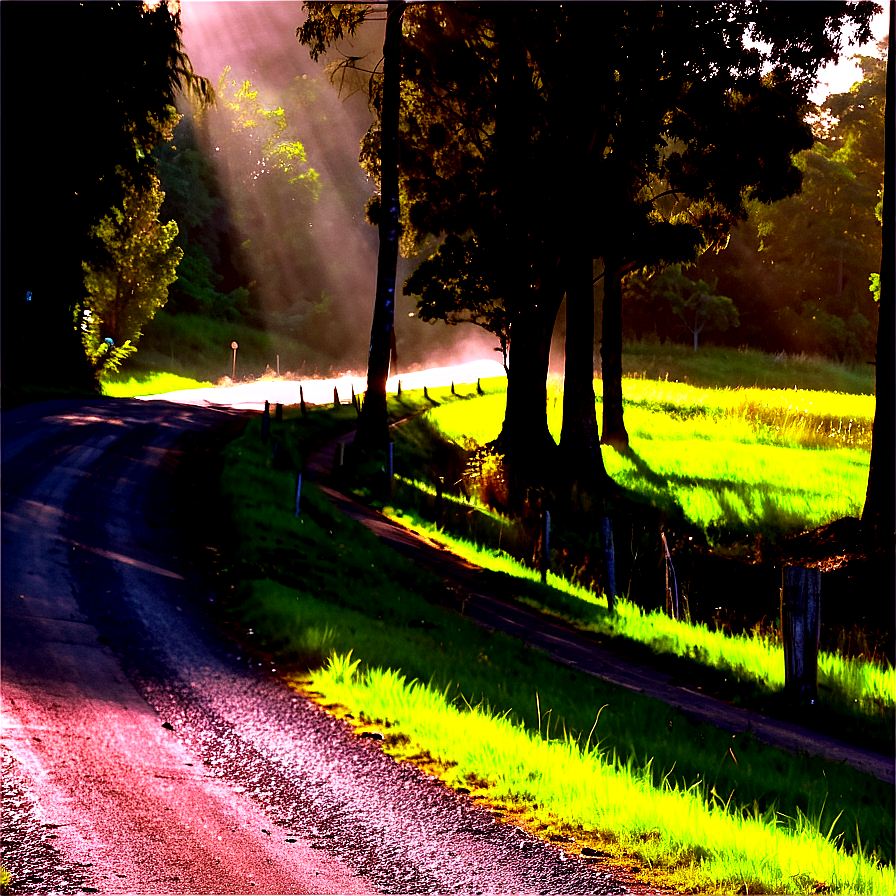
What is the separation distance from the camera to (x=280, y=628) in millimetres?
10062

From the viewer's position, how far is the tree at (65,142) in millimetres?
29156

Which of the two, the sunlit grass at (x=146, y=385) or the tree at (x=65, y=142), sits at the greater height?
the tree at (x=65, y=142)

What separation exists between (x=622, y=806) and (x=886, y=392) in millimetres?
12978

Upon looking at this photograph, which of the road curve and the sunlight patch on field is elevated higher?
the sunlight patch on field

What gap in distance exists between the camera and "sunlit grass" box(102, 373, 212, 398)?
45.6 meters

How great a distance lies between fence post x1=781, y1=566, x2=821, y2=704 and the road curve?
590cm

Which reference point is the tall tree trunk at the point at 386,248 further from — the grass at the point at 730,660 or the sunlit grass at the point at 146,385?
the sunlit grass at the point at 146,385

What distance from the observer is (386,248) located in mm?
25000

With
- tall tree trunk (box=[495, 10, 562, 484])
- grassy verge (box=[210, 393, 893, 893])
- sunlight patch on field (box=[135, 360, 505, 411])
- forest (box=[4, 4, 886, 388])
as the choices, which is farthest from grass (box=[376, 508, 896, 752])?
sunlight patch on field (box=[135, 360, 505, 411])

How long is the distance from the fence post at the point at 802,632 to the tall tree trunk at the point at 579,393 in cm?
1299

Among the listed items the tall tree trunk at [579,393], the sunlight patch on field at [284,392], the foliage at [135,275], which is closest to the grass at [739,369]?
the sunlight patch on field at [284,392]

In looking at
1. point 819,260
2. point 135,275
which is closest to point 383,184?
point 135,275

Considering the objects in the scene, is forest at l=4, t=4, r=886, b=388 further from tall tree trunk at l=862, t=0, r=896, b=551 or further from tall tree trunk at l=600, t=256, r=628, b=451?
tall tree trunk at l=862, t=0, r=896, b=551

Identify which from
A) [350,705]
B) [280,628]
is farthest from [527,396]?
[350,705]
